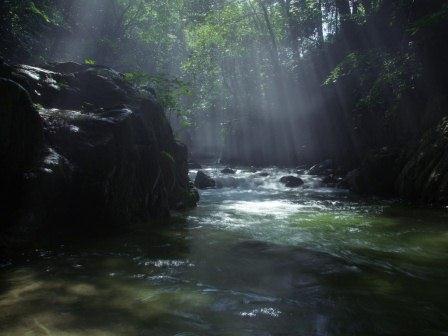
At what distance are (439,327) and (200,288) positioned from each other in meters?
2.26

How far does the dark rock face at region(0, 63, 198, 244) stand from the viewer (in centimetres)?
541

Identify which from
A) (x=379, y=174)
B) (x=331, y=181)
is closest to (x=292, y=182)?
(x=331, y=181)

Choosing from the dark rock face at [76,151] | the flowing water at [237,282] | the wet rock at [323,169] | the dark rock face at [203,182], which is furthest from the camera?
the wet rock at [323,169]

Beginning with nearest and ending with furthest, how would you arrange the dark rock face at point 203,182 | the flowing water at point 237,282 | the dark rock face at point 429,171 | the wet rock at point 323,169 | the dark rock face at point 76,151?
the flowing water at point 237,282 < the dark rock face at point 76,151 < the dark rock face at point 429,171 < the dark rock face at point 203,182 < the wet rock at point 323,169

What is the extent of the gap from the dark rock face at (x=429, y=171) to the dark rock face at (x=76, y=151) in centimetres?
666

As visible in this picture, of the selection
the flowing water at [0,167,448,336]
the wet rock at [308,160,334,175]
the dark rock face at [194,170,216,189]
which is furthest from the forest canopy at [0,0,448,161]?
the flowing water at [0,167,448,336]

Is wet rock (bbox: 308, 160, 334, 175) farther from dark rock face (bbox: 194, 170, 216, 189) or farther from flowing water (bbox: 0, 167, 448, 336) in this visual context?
flowing water (bbox: 0, 167, 448, 336)

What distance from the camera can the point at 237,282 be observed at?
4.39 m

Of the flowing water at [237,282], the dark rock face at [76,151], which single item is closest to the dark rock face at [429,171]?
the flowing water at [237,282]

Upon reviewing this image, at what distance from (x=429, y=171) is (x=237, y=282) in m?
8.38

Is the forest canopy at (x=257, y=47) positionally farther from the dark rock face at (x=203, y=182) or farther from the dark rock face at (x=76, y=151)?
the dark rock face at (x=203, y=182)

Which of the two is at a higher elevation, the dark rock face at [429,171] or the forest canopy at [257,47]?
the forest canopy at [257,47]

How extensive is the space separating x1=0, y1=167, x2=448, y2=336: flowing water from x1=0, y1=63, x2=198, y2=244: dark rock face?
1.98ft

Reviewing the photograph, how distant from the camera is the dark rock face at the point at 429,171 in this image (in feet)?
32.7
